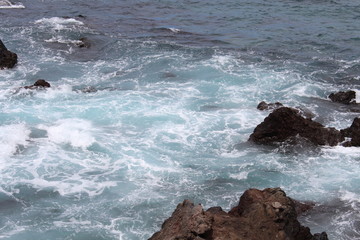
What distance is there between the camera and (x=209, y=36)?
31.0 meters

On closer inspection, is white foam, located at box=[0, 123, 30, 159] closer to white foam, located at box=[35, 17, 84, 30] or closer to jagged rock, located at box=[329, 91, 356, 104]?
jagged rock, located at box=[329, 91, 356, 104]

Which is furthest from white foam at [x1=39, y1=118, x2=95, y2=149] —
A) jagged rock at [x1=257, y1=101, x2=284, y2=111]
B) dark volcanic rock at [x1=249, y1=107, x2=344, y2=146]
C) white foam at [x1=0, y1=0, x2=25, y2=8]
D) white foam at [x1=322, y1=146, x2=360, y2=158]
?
white foam at [x1=0, y1=0, x2=25, y2=8]

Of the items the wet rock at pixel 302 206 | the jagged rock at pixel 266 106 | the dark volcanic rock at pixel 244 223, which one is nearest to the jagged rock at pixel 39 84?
the jagged rock at pixel 266 106

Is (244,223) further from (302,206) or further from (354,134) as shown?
(354,134)

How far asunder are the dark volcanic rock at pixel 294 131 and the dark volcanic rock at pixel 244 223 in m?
6.35

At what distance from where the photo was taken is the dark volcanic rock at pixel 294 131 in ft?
55.0

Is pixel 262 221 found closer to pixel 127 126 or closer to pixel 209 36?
pixel 127 126

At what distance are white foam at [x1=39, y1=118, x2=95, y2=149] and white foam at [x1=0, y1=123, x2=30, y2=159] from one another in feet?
2.46

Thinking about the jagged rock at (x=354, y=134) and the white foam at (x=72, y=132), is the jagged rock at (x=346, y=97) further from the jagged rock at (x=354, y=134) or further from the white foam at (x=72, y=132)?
the white foam at (x=72, y=132)

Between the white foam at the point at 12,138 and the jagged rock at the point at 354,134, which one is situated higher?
the jagged rock at the point at 354,134

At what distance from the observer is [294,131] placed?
16875mm

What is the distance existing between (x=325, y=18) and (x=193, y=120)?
19926 millimetres

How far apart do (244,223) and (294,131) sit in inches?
302

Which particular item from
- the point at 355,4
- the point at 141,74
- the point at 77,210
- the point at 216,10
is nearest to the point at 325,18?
the point at 355,4
